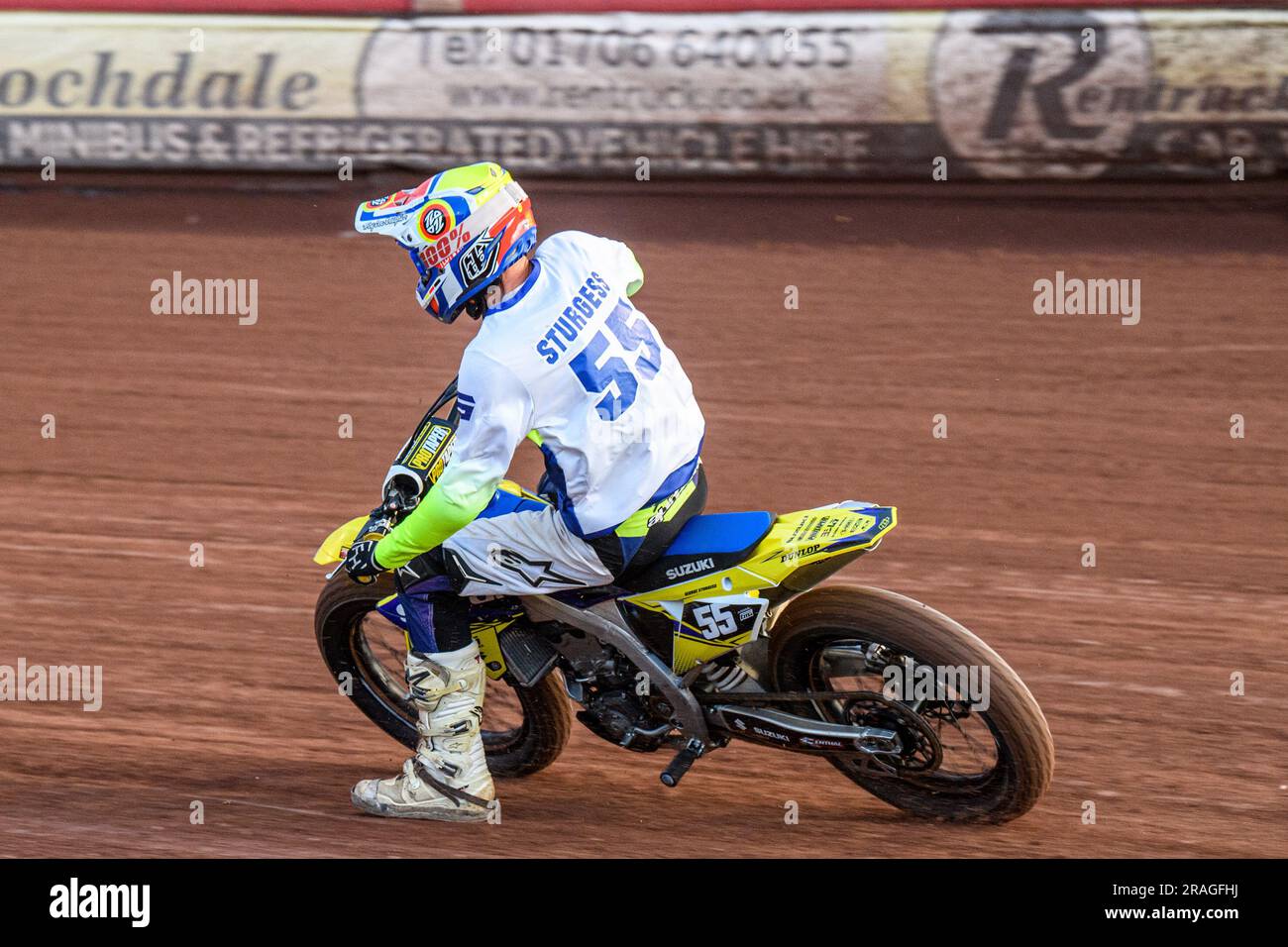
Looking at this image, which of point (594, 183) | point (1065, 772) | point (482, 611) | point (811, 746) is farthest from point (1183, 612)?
point (594, 183)

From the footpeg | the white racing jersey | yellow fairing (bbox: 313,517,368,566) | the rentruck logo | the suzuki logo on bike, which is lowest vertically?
the footpeg

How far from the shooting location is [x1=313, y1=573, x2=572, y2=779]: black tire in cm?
484

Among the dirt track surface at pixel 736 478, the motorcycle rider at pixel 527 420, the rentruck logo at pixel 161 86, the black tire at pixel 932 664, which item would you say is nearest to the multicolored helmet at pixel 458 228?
the motorcycle rider at pixel 527 420

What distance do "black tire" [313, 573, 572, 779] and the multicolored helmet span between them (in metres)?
1.08

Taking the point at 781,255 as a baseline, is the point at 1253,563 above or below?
below

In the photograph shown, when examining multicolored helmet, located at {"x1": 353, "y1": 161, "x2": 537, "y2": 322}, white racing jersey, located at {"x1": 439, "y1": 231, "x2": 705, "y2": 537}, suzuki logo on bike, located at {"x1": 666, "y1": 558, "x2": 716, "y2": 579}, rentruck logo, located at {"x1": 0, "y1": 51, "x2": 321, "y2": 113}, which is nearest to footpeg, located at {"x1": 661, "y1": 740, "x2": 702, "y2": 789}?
suzuki logo on bike, located at {"x1": 666, "y1": 558, "x2": 716, "y2": 579}

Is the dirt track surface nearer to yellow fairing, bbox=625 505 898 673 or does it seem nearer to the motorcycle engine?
the motorcycle engine

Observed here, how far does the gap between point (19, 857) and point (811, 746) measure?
2.58 meters

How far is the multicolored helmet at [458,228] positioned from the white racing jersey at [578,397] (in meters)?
0.11

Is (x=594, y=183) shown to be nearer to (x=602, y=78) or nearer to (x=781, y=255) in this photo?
(x=602, y=78)

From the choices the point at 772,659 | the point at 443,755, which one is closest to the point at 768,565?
the point at 772,659

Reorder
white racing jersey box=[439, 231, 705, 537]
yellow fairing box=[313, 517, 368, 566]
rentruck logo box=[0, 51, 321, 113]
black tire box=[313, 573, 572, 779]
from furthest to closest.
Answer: rentruck logo box=[0, 51, 321, 113] < black tire box=[313, 573, 572, 779] < yellow fairing box=[313, 517, 368, 566] < white racing jersey box=[439, 231, 705, 537]

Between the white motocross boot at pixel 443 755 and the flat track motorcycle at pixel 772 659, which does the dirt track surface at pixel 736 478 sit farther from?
the flat track motorcycle at pixel 772 659

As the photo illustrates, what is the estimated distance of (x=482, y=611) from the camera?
4.61 m
